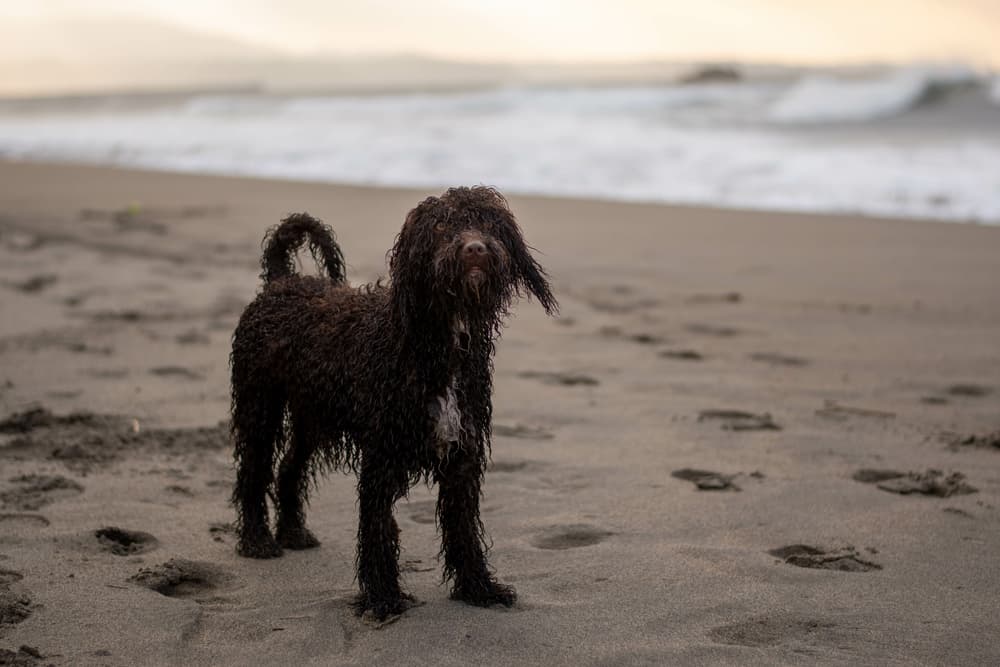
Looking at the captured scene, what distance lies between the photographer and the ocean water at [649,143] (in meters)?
15.4

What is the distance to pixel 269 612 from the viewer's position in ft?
13.7

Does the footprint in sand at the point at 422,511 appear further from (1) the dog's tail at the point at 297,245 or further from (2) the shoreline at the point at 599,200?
(2) the shoreline at the point at 599,200

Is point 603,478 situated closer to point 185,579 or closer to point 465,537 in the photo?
point 465,537

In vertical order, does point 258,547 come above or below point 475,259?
below

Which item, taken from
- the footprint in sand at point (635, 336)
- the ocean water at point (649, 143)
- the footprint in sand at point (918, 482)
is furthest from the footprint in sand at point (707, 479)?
the ocean water at point (649, 143)

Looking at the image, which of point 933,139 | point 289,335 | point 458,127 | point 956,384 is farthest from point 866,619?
point 458,127

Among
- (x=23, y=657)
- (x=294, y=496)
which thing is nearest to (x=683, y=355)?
(x=294, y=496)

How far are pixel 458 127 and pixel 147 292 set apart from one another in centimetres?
1562

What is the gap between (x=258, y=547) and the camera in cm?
475

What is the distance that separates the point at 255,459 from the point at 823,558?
7.72ft

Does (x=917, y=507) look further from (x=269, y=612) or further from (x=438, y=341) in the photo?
(x=269, y=612)

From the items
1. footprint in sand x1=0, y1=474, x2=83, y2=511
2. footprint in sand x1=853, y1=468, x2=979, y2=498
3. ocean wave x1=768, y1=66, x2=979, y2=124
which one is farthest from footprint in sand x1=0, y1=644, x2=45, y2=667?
ocean wave x1=768, y1=66, x2=979, y2=124

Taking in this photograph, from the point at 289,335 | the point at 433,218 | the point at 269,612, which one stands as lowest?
the point at 269,612

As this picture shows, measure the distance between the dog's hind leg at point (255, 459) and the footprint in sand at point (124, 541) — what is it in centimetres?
37
